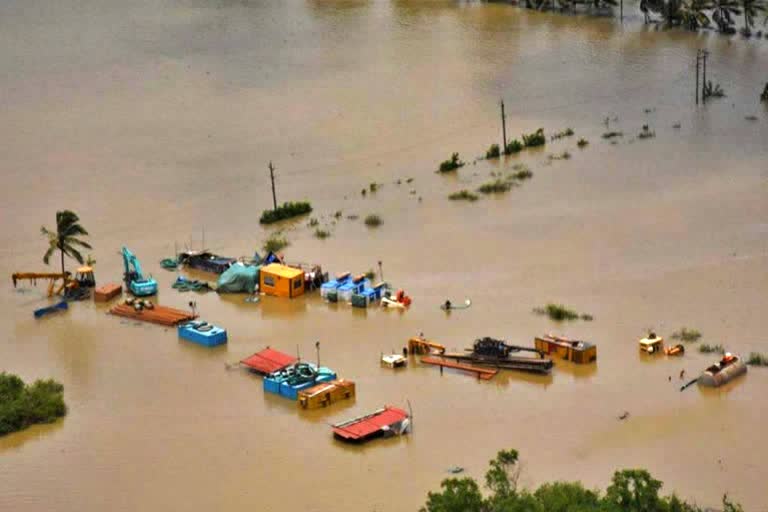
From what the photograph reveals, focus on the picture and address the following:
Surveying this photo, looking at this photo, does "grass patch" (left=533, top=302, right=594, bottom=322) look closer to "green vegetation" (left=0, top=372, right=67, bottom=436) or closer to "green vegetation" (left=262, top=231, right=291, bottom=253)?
"green vegetation" (left=262, top=231, right=291, bottom=253)

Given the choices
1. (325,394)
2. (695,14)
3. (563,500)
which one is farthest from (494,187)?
(695,14)

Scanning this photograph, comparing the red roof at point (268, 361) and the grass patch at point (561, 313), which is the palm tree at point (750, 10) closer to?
the grass patch at point (561, 313)

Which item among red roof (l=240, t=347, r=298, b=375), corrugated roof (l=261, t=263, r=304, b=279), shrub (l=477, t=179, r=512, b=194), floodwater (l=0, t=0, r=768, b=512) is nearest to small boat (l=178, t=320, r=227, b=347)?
floodwater (l=0, t=0, r=768, b=512)

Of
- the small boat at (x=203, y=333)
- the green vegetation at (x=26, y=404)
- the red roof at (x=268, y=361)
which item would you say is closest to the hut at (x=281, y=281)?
the small boat at (x=203, y=333)

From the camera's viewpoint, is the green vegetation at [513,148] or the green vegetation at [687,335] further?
the green vegetation at [513,148]

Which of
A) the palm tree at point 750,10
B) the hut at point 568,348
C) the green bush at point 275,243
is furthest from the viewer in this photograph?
the palm tree at point 750,10

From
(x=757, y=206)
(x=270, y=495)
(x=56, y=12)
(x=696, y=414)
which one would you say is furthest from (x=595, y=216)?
(x=56, y=12)
